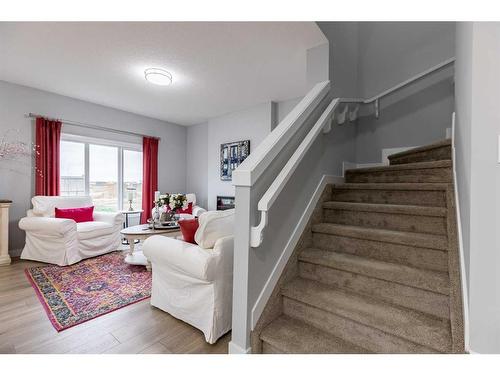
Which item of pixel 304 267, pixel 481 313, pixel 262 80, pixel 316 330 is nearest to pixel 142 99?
pixel 262 80

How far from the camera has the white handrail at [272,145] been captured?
4.56ft

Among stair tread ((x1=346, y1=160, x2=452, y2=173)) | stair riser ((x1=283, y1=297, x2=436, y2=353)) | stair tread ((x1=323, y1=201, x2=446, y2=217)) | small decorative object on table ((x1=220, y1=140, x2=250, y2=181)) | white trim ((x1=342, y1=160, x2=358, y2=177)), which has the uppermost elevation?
small decorative object on table ((x1=220, y1=140, x2=250, y2=181))

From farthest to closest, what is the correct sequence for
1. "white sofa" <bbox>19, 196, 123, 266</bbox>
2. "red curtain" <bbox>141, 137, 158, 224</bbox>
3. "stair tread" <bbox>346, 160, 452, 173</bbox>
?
"red curtain" <bbox>141, 137, 158, 224</bbox> < "white sofa" <bbox>19, 196, 123, 266</bbox> < "stair tread" <bbox>346, 160, 452, 173</bbox>

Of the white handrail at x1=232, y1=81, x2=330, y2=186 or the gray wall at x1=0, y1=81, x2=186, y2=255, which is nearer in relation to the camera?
the white handrail at x1=232, y1=81, x2=330, y2=186

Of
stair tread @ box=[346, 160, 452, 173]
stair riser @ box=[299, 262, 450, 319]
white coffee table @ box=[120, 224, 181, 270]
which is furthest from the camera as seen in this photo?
white coffee table @ box=[120, 224, 181, 270]

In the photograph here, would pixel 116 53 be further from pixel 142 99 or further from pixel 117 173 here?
pixel 117 173

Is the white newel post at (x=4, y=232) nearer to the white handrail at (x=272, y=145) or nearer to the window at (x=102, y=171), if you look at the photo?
the window at (x=102, y=171)

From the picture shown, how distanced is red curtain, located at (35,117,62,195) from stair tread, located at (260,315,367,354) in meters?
4.22

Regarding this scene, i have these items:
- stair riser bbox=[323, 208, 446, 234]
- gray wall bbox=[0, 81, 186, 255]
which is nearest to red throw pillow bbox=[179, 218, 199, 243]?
stair riser bbox=[323, 208, 446, 234]

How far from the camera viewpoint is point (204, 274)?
1617 millimetres

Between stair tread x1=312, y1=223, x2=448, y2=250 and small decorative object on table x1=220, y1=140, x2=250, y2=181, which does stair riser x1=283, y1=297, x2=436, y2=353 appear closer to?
stair tread x1=312, y1=223, x2=448, y2=250

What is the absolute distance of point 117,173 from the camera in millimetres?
4965

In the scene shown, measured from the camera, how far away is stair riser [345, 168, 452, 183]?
196cm
